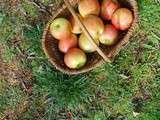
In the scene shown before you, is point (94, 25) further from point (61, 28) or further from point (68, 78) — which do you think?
point (68, 78)

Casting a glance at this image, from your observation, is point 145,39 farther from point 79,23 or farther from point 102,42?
point 79,23

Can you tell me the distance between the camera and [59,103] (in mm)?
4074

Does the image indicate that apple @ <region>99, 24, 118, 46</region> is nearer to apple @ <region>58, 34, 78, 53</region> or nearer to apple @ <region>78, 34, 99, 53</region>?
apple @ <region>78, 34, 99, 53</region>

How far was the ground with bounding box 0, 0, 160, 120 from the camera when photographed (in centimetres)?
398

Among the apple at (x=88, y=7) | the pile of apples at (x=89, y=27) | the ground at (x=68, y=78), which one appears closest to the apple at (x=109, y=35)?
the pile of apples at (x=89, y=27)

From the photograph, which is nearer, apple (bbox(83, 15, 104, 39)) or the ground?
apple (bbox(83, 15, 104, 39))

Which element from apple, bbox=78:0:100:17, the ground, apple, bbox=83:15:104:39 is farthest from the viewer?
the ground

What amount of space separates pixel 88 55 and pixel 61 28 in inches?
13.1

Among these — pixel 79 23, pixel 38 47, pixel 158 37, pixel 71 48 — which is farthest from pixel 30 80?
pixel 158 37

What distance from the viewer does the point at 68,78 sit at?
13.4 ft

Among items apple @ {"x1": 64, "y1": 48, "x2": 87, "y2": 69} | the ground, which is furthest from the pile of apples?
the ground

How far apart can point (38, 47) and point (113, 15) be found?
816 mm

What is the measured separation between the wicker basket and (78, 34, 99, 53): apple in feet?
0.24

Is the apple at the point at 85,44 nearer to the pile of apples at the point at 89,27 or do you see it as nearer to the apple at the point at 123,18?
the pile of apples at the point at 89,27
